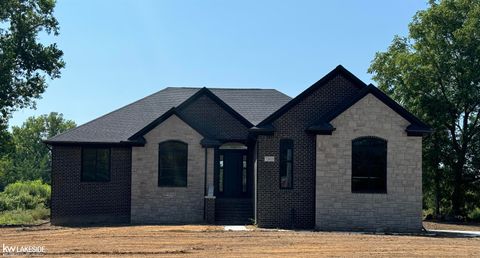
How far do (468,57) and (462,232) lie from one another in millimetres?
11986

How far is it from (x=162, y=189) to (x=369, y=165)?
8.82 m

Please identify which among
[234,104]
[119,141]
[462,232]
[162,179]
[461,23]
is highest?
[461,23]

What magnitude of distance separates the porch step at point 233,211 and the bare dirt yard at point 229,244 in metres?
4.21

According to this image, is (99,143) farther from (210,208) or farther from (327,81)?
(327,81)

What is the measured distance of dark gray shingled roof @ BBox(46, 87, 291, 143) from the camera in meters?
26.1

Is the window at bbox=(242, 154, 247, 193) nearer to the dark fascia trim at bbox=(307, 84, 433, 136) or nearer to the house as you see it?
the house

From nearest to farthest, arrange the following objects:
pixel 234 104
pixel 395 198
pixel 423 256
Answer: pixel 423 256 → pixel 395 198 → pixel 234 104

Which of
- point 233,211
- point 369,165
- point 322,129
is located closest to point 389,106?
point 369,165

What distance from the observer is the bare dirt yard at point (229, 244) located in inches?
570

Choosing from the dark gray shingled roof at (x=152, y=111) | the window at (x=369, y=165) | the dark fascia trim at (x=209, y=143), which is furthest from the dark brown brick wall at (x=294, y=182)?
the dark gray shingled roof at (x=152, y=111)

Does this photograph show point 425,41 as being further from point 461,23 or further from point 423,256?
point 423,256

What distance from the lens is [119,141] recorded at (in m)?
25.4

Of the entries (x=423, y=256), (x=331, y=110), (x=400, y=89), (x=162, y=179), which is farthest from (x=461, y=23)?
(x=423, y=256)

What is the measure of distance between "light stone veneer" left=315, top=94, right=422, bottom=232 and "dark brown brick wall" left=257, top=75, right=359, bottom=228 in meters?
0.53
